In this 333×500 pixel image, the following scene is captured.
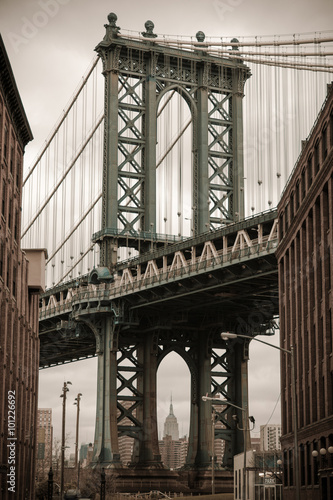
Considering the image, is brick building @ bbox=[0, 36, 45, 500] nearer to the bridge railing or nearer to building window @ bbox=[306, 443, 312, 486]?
the bridge railing

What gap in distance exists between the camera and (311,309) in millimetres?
57594

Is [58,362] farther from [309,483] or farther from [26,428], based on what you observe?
[309,483]

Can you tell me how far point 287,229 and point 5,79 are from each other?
1877 cm

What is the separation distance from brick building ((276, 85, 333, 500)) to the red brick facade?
51.5 ft

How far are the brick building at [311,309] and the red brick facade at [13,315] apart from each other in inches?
618

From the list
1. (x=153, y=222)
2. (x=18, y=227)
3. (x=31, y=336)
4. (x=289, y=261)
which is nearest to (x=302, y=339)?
(x=289, y=261)

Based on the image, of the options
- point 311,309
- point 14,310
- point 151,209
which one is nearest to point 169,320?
point 151,209

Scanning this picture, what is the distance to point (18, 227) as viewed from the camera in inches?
2717

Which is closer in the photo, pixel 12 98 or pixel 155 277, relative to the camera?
pixel 12 98

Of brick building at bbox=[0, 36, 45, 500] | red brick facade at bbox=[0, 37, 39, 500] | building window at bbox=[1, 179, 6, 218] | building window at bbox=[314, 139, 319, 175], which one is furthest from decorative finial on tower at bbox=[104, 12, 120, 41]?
building window at bbox=[314, 139, 319, 175]

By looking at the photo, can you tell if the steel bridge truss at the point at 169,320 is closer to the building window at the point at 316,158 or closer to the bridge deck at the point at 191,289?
the bridge deck at the point at 191,289

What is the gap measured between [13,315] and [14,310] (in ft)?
2.22

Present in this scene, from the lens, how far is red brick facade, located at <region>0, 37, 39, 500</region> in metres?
61.5

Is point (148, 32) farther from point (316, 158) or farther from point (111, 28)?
point (316, 158)
